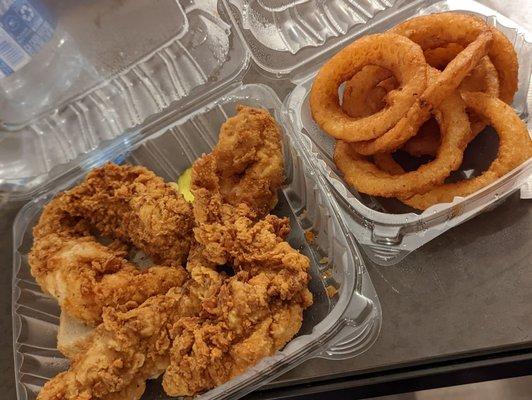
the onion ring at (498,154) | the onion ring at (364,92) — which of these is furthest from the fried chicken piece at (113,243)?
the onion ring at (498,154)

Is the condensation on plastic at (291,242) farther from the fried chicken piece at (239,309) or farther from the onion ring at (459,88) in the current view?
the onion ring at (459,88)

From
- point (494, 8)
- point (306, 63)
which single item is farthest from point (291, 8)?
point (494, 8)

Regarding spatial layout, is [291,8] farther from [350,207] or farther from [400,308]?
[400,308]

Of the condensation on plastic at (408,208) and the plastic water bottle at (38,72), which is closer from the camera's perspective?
the condensation on plastic at (408,208)

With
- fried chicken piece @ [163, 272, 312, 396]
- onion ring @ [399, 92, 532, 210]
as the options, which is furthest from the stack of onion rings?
fried chicken piece @ [163, 272, 312, 396]

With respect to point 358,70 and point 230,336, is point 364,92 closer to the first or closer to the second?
point 358,70

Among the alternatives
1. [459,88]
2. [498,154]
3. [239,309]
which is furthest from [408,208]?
[239,309]

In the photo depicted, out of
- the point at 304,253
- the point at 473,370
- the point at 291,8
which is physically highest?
the point at 291,8
